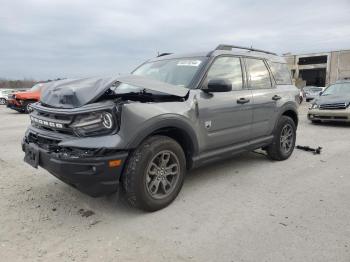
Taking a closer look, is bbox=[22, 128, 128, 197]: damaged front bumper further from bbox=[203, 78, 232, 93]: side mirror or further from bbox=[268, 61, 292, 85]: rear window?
bbox=[268, 61, 292, 85]: rear window

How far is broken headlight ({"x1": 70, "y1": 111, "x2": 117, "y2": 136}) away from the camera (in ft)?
10.5

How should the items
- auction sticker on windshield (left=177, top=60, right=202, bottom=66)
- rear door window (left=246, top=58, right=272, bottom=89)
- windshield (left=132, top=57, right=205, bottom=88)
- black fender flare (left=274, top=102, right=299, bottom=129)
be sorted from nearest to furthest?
windshield (left=132, top=57, right=205, bottom=88) → auction sticker on windshield (left=177, top=60, right=202, bottom=66) → rear door window (left=246, top=58, right=272, bottom=89) → black fender flare (left=274, top=102, right=299, bottom=129)

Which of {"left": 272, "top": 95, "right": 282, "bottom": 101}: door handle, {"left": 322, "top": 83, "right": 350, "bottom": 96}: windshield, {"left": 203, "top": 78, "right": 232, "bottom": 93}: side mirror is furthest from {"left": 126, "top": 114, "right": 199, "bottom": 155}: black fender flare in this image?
{"left": 322, "top": 83, "right": 350, "bottom": 96}: windshield

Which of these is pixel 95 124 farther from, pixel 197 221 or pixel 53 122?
pixel 197 221

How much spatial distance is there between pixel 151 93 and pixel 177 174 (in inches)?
39.6

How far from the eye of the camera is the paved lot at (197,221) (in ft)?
9.48

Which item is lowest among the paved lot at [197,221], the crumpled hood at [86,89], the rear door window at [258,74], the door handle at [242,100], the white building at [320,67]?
the paved lot at [197,221]

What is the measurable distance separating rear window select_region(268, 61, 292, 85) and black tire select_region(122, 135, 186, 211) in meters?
2.77

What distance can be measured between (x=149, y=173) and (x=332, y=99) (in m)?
9.36

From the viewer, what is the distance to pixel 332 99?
36.0 feet

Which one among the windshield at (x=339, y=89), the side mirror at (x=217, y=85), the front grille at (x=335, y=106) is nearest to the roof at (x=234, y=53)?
the side mirror at (x=217, y=85)

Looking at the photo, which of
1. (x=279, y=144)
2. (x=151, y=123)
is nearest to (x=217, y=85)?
(x=151, y=123)

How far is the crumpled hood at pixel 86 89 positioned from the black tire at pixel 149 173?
1.93ft

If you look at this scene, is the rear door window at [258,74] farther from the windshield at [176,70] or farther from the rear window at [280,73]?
the windshield at [176,70]
